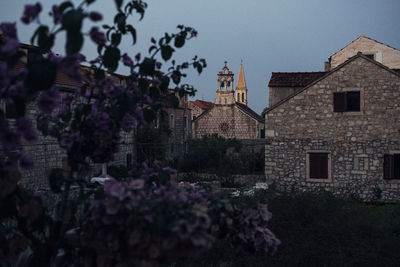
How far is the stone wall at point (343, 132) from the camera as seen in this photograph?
13.9 m

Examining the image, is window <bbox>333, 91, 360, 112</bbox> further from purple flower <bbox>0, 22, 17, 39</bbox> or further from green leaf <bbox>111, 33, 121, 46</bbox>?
purple flower <bbox>0, 22, 17, 39</bbox>

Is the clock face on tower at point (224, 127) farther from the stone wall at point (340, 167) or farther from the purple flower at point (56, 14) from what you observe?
the purple flower at point (56, 14)

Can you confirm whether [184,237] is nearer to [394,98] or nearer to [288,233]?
[288,233]

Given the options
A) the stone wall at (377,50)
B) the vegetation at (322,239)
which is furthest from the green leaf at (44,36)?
the stone wall at (377,50)

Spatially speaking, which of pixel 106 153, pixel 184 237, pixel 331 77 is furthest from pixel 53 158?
pixel 184 237

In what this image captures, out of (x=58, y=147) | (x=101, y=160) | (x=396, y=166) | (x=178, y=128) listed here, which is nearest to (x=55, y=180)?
(x=101, y=160)

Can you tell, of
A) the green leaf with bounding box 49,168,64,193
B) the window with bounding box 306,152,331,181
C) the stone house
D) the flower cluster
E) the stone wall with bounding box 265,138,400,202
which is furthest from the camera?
the window with bounding box 306,152,331,181

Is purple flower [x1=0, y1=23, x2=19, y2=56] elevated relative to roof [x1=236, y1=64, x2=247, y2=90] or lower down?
lower down

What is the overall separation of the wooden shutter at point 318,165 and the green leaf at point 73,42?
46.3 ft

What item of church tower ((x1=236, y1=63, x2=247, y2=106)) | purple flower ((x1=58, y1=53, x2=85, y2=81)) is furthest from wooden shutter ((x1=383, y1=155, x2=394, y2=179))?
church tower ((x1=236, y1=63, x2=247, y2=106))

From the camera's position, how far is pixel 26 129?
1.74 metres

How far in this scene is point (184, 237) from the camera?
173cm

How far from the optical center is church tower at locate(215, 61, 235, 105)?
3384 cm

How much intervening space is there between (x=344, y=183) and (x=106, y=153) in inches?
533
